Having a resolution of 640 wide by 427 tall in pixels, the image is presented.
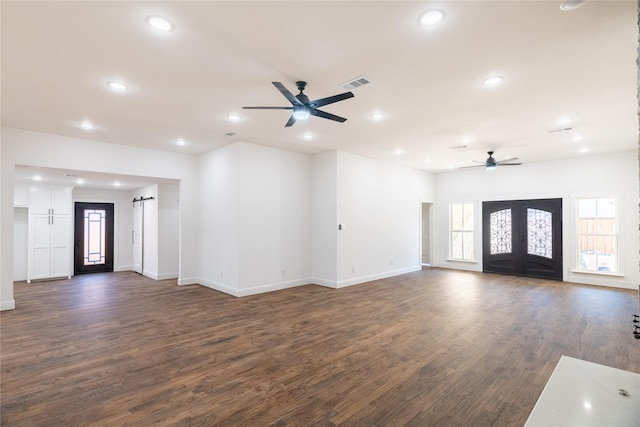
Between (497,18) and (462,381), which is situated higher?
(497,18)

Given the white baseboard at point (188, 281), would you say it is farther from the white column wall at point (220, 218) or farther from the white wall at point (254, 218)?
the white wall at point (254, 218)

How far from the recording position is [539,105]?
14.1 feet

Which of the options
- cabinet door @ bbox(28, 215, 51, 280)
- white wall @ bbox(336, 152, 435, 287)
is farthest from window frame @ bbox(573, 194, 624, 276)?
cabinet door @ bbox(28, 215, 51, 280)

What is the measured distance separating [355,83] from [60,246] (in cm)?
898

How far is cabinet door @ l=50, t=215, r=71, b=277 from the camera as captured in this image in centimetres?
822

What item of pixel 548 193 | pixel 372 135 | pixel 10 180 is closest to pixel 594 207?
pixel 548 193

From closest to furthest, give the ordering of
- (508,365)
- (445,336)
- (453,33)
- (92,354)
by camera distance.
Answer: (453,33)
(508,365)
(92,354)
(445,336)

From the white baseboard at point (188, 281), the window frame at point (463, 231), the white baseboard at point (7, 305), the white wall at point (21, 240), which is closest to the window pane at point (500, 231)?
the window frame at point (463, 231)

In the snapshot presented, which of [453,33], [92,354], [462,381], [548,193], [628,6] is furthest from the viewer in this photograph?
[548,193]

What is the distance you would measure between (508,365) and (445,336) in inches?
34.5

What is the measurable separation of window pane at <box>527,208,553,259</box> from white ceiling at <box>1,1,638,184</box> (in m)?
3.26

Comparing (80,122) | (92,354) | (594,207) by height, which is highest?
(80,122)

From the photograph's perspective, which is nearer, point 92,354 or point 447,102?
point 92,354

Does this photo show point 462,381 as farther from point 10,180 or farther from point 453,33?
point 10,180
